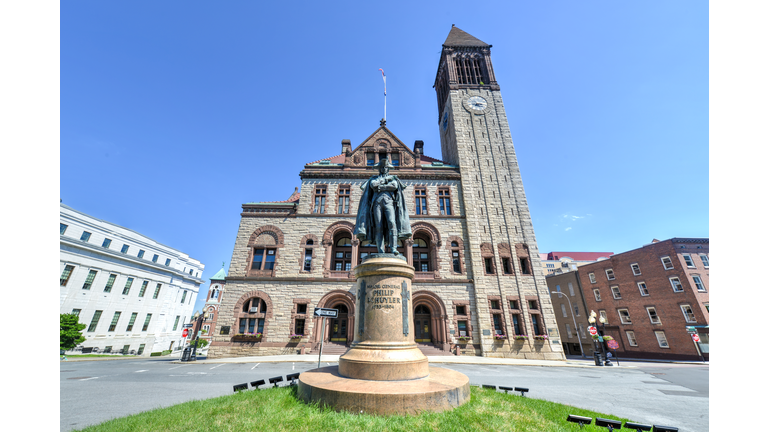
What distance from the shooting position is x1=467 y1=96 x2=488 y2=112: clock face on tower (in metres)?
30.0

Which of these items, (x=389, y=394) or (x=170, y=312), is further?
(x=170, y=312)

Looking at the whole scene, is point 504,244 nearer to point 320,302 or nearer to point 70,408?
point 320,302

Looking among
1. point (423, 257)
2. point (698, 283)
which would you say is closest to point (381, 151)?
point (423, 257)

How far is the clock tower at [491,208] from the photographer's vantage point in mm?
21812

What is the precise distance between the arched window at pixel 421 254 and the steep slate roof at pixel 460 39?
24706 millimetres

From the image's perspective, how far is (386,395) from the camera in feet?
14.9

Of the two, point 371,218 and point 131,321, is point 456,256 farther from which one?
point 131,321

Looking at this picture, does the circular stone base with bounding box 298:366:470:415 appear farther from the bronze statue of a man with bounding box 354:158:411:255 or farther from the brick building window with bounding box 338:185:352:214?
the brick building window with bounding box 338:185:352:214

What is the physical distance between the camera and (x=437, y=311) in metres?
22.1

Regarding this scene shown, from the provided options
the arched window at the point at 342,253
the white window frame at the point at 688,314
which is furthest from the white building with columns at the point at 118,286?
the white window frame at the point at 688,314

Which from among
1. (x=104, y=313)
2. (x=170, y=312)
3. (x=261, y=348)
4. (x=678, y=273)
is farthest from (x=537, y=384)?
(x=170, y=312)

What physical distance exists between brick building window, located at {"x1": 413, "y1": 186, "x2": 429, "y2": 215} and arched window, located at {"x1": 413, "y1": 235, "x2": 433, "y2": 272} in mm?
2356

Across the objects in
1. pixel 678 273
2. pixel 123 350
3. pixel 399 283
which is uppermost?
pixel 678 273

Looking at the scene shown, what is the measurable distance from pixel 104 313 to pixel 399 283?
4062 centimetres
